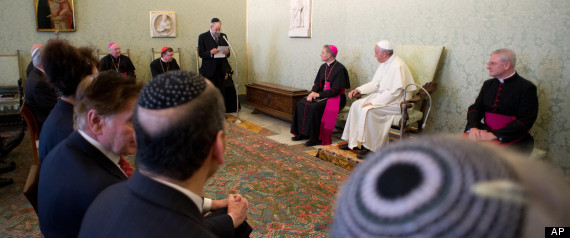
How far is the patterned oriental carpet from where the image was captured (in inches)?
119

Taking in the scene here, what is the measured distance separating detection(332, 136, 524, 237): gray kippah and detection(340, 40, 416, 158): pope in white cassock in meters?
4.41

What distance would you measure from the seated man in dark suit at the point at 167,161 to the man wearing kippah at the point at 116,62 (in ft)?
21.9

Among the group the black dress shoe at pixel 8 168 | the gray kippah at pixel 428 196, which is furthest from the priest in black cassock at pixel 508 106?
the black dress shoe at pixel 8 168

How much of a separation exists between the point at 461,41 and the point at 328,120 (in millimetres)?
2130

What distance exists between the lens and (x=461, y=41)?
4.59m

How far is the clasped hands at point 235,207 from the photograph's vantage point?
1618 mm

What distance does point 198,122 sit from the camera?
35.8 inches

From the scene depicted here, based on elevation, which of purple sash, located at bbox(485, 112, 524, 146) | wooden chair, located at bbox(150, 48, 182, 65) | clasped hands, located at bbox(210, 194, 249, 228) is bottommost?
clasped hands, located at bbox(210, 194, 249, 228)

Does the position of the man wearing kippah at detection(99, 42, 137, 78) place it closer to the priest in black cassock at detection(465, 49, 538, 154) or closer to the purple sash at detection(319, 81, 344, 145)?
the purple sash at detection(319, 81, 344, 145)

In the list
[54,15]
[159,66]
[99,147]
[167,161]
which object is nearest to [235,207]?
[99,147]

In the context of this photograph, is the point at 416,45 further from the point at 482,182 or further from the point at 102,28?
the point at 102,28

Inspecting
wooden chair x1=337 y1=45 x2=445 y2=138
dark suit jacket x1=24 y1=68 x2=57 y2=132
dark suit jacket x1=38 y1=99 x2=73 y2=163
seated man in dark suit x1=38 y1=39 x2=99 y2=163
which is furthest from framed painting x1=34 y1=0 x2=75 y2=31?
dark suit jacket x1=38 y1=99 x2=73 y2=163

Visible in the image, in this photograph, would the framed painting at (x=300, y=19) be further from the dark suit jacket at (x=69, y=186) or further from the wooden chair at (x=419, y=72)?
the dark suit jacket at (x=69, y=186)

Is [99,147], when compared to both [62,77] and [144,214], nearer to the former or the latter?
[144,214]
